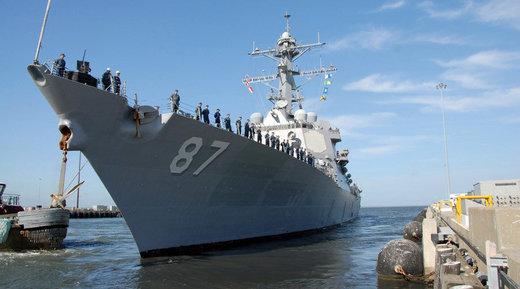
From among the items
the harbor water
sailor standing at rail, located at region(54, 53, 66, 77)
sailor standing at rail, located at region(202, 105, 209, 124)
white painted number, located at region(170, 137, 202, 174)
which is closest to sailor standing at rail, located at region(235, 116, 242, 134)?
sailor standing at rail, located at region(202, 105, 209, 124)

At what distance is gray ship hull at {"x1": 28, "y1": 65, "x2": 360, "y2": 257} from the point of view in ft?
26.1

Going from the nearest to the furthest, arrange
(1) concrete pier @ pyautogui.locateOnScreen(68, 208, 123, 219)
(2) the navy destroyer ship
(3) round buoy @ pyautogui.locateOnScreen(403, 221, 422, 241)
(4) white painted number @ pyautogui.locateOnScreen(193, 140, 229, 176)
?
(2) the navy destroyer ship → (4) white painted number @ pyautogui.locateOnScreen(193, 140, 229, 176) → (3) round buoy @ pyautogui.locateOnScreen(403, 221, 422, 241) → (1) concrete pier @ pyautogui.locateOnScreen(68, 208, 123, 219)

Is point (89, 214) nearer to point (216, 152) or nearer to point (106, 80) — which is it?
point (216, 152)

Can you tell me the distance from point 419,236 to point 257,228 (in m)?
8.31

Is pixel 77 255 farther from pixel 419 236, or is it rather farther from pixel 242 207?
pixel 419 236

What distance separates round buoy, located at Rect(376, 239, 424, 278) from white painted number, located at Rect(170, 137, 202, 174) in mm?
5162

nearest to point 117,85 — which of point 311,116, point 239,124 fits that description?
point 239,124

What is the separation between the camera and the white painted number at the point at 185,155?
9414mm

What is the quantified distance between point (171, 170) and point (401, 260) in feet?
18.7

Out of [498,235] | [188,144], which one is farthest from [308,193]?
[498,235]

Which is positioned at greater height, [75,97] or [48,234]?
[75,97]

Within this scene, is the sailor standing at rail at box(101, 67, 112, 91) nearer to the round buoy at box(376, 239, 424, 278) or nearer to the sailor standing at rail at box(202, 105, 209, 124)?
the sailor standing at rail at box(202, 105, 209, 124)

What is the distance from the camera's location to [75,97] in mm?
7602

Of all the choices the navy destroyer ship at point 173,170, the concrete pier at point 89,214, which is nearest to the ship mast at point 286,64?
the navy destroyer ship at point 173,170
